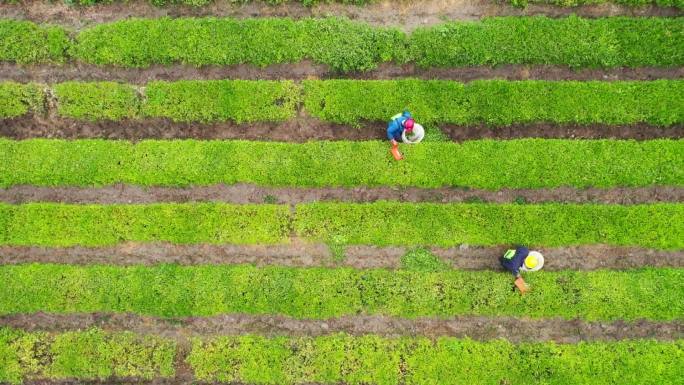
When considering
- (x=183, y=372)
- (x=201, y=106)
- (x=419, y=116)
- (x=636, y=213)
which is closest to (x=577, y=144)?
(x=636, y=213)

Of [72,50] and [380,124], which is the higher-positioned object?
[380,124]

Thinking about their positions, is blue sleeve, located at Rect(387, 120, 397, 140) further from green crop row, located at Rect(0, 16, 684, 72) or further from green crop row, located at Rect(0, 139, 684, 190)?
green crop row, located at Rect(0, 16, 684, 72)

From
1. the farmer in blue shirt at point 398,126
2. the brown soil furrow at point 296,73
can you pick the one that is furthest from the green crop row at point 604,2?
→ the farmer in blue shirt at point 398,126

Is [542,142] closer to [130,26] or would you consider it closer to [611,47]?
[611,47]

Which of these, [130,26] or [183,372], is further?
[130,26]

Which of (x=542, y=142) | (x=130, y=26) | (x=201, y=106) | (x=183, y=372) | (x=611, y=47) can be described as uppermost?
(x=611, y=47)

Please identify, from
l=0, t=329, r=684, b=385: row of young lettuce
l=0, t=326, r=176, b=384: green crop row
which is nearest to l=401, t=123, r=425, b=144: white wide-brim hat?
l=0, t=329, r=684, b=385: row of young lettuce
